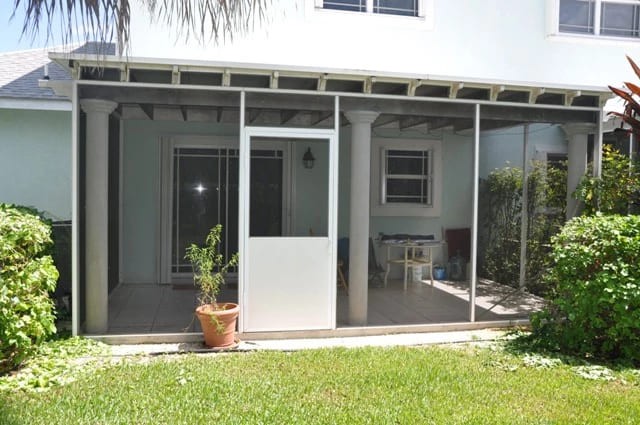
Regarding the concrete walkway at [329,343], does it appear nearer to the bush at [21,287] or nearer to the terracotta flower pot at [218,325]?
the terracotta flower pot at [218,325]

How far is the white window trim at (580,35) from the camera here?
941 centimetres

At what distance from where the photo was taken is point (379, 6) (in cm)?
888

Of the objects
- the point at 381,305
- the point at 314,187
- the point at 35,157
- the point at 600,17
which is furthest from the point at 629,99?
the point at 35,157

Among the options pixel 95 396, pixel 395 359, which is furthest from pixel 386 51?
pixel 95 396

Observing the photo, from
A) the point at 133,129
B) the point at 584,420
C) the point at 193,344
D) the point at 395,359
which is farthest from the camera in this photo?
the point at 133,129

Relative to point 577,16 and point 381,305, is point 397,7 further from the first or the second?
point 381,305

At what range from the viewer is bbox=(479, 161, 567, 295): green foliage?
966 cm

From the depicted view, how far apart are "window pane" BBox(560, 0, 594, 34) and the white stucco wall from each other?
28.5ft

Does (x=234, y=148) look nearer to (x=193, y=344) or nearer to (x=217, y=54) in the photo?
(x=217, y=54)

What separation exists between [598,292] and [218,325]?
396 centimetres

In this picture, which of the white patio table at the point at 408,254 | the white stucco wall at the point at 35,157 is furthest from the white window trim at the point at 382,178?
the white stucco wall at the point at 35,157

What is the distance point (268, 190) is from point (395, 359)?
5.31m

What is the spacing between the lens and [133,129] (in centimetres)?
960

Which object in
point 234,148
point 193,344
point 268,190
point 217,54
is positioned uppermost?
point 217,54
